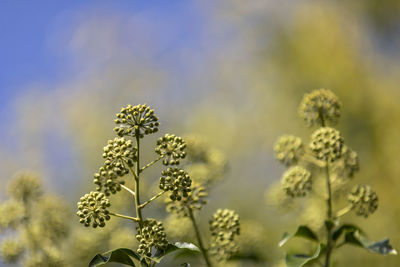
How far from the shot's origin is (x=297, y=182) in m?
2.47

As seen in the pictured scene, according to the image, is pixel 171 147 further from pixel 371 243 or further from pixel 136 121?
pixel 371 243

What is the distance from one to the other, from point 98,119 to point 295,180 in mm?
7255

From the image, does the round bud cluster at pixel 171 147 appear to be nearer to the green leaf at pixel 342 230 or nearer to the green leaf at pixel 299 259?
the green leaf at pixel 299 259

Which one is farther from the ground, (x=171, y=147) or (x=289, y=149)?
(x=289, y=149)

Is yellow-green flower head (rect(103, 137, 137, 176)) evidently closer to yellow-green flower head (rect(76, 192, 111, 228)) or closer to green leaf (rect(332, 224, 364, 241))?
yellow-green flower head (rect(76, 192, 111, 228))

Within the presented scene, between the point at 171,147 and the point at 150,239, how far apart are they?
0.36m

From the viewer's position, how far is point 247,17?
16062mm

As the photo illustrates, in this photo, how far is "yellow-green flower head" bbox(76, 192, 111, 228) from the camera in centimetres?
178

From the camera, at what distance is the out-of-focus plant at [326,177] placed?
202 cm

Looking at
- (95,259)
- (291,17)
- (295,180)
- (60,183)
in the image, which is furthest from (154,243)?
(291,17)

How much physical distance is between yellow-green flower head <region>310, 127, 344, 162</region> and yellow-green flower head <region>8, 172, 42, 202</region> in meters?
1.55

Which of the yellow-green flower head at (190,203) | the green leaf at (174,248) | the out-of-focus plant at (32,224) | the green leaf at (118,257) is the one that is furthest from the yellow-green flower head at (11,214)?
the green leaf at (174,248)

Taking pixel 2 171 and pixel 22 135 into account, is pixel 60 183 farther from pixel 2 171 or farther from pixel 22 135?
pixel 22 135

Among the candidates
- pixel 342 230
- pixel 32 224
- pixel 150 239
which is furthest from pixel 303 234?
pixel 32 224
